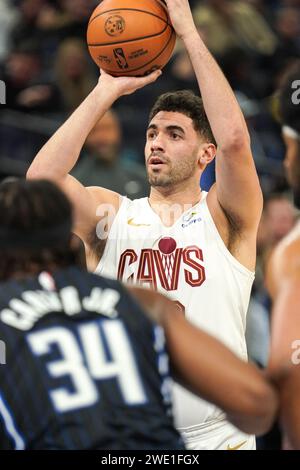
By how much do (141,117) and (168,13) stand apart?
14.6ft

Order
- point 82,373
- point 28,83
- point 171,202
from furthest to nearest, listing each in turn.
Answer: point 28,83, point 171,202, point 82,373

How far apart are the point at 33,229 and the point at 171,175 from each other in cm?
220

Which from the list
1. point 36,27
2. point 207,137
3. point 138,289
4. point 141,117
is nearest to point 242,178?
point 207,137

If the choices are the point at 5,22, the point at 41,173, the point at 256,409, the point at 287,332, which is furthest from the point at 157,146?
the point at 5,22

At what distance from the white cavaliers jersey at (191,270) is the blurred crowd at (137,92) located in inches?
75.8

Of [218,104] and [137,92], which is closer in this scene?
[218,104]

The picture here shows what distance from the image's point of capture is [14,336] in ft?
9.05

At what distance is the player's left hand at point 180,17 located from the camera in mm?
4660

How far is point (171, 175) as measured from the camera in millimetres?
4926

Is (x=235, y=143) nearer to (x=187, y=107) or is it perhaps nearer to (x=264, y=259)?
(x=187, y=107)

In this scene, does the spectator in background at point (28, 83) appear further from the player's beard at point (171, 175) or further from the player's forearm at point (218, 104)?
the player's forearm at point (218, 104)

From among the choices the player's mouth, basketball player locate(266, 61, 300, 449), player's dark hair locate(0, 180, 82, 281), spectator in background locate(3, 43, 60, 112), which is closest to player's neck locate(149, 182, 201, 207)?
the player's mouth

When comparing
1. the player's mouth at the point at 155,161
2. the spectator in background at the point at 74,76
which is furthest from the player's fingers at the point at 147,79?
the spectator in background at the point at 74,76

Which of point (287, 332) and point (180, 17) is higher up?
point (180, 17)
